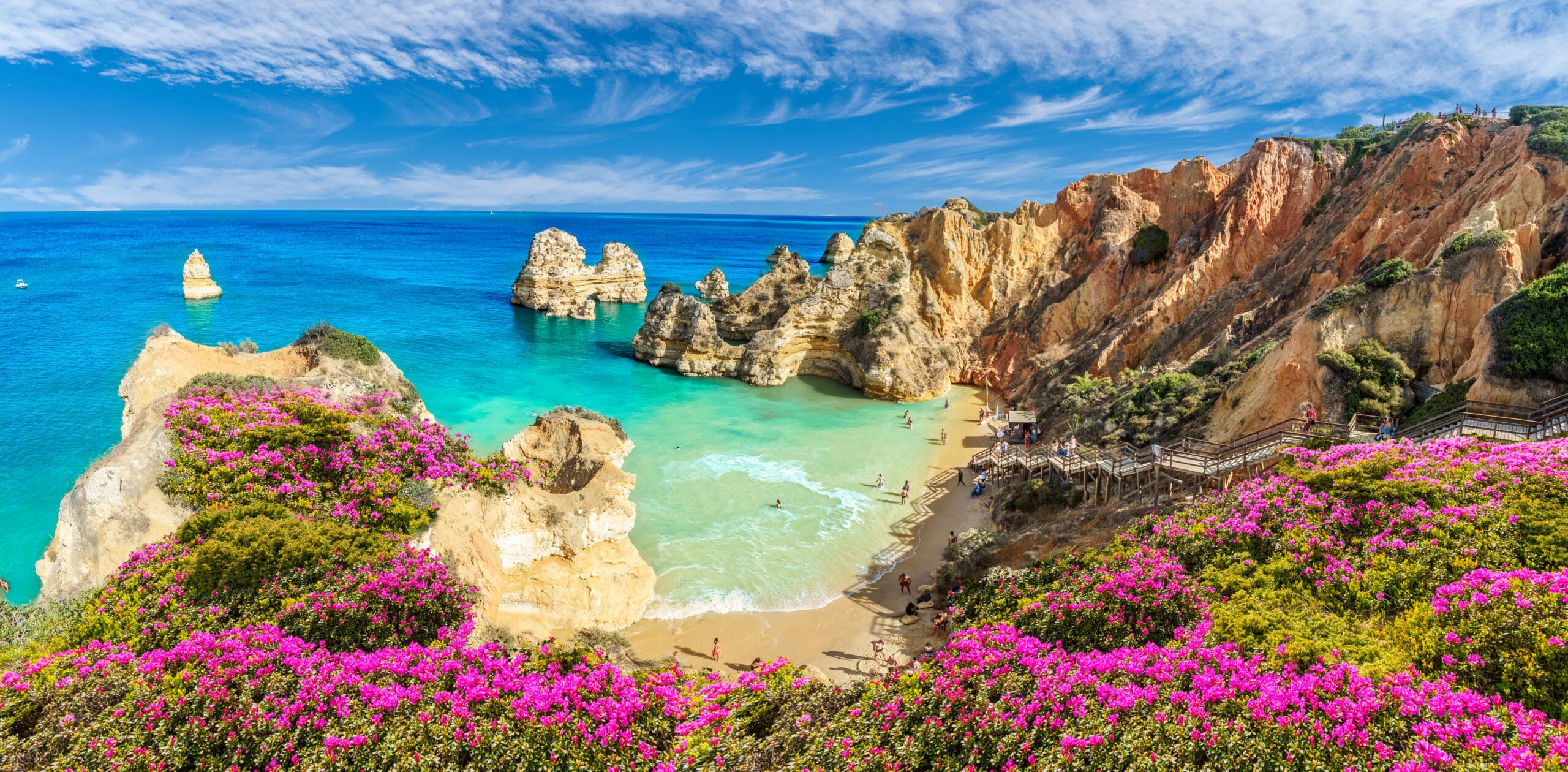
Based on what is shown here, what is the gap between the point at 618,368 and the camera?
151 feet

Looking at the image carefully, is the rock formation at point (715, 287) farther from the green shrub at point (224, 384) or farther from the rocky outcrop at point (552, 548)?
the green shrub at point (224, 384)

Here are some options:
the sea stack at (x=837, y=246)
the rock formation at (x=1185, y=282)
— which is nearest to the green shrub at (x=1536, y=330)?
the rock formation at (x=1185, y=282)

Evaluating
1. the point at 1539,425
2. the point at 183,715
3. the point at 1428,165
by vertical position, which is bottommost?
the point at 183,715

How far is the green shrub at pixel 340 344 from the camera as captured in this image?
875 inches

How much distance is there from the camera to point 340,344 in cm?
2248

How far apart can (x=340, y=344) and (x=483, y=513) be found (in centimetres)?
1100

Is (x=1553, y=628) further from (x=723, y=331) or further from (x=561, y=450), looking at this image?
(x=723, y=331)

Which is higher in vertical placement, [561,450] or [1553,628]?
[1553,628]

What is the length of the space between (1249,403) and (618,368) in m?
36.0

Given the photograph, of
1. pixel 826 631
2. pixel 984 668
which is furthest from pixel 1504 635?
pixel 826 631

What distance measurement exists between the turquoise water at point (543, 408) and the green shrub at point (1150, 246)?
1719cm

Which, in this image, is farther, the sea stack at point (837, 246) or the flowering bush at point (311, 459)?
the sea stack at point (837, 246)

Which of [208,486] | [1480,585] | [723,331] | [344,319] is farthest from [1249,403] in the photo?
[344,319]

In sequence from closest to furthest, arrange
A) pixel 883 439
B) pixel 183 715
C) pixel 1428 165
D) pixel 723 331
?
pixel 183 715
pixel 1428 165
pixel 883 439
pixel 723 331
